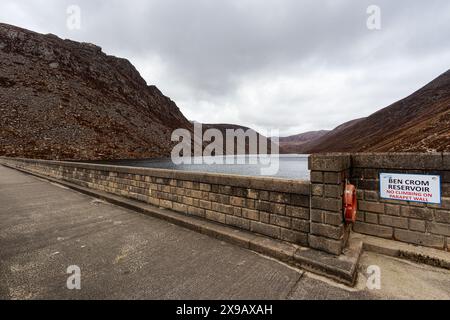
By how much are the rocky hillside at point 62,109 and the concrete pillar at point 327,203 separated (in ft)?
178

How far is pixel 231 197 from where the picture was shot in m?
5.41

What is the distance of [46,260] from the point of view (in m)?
4.12

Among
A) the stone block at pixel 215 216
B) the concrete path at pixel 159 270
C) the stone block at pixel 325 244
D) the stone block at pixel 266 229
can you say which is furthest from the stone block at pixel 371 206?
the stone block at pixel 215 216

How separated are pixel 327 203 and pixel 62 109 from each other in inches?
2764

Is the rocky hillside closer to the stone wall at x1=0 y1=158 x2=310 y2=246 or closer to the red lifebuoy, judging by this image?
the stone wall at x1=0 y1=158 x2=310 y2=246

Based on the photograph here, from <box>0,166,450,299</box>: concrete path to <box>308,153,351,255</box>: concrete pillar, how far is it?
63 centimetres

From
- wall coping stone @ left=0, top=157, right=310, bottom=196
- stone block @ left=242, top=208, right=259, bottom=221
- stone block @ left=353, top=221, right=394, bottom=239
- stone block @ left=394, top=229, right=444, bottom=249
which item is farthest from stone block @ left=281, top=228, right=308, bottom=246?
stone block @ left=394, top=229, right=444, bottom=249

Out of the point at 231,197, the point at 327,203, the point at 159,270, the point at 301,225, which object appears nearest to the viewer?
the point at 159,270

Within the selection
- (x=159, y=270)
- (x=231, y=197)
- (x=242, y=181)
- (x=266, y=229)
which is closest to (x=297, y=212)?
(x=266, y=229)

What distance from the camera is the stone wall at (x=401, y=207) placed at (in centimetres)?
401

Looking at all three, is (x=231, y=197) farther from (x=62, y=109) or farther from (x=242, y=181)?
(x=62, y=109)

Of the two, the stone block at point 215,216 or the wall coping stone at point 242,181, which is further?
the stone block at point 215,216

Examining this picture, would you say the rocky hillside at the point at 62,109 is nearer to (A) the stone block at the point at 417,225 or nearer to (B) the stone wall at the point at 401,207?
(B) the stone wall at the point at 401,207
